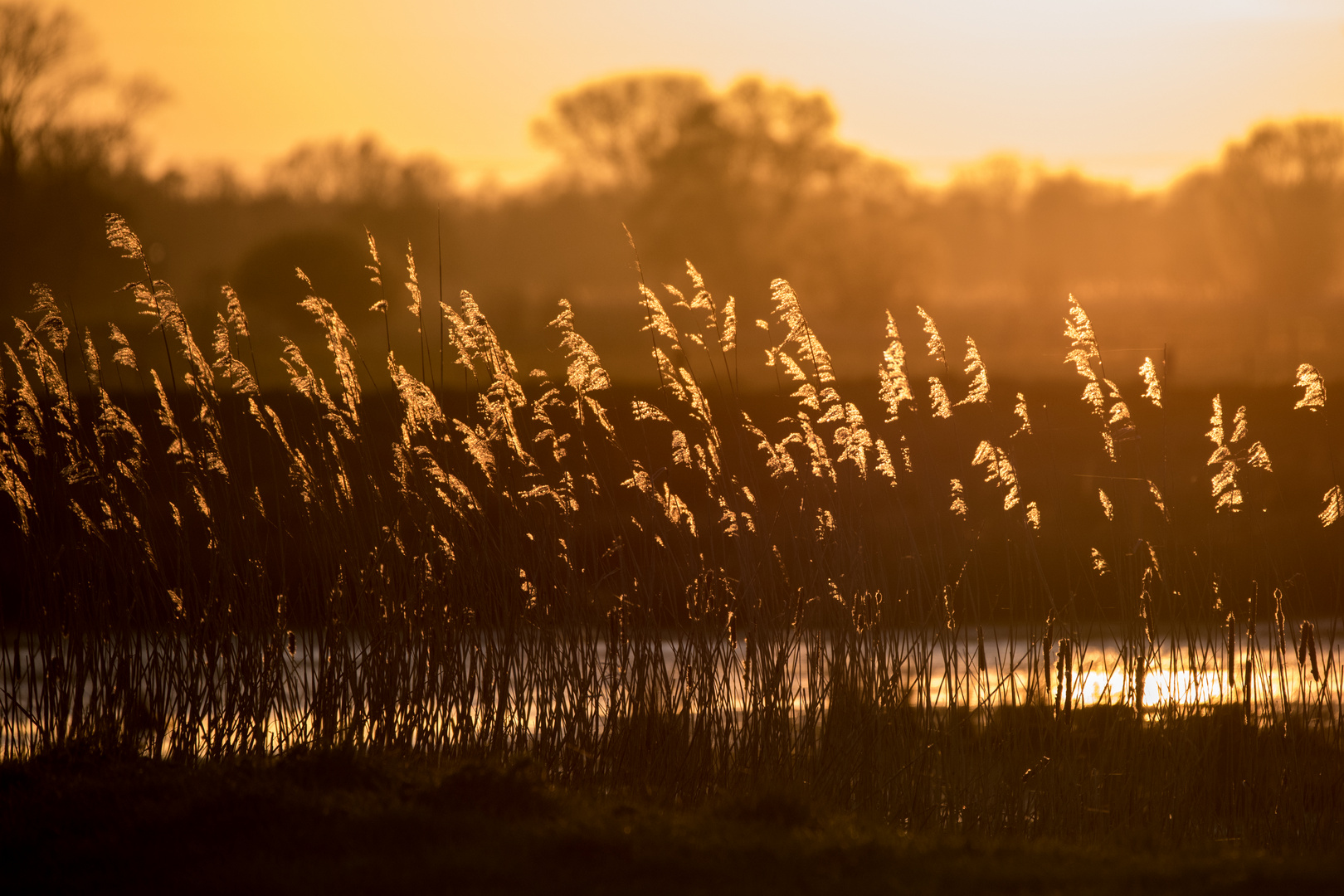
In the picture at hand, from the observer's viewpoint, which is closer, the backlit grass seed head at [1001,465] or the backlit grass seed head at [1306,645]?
the backlit grass seed head at [1306,645]

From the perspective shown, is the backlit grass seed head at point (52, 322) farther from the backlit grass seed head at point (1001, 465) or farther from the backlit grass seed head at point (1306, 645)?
the backlit grass seed head at point (1306, 645)

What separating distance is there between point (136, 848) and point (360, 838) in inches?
26.0

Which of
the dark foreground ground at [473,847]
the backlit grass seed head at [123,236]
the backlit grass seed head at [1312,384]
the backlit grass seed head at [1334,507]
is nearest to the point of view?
the dark foreground ground at [473,847]

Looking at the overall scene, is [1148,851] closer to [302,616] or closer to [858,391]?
[302,616]

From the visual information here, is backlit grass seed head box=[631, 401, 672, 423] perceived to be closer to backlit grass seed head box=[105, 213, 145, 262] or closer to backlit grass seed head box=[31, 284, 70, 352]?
backlit grass seed head box=[105, 213, 145, 262]

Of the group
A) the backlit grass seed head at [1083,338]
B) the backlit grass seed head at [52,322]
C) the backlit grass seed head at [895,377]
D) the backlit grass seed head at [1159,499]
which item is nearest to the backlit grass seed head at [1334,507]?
the backlit grass seed head at [1159,499]

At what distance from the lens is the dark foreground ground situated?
142 inches

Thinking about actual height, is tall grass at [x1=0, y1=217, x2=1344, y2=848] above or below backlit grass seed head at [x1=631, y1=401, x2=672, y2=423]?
A: below

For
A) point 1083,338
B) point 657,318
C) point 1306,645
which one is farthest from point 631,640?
point 1306,645

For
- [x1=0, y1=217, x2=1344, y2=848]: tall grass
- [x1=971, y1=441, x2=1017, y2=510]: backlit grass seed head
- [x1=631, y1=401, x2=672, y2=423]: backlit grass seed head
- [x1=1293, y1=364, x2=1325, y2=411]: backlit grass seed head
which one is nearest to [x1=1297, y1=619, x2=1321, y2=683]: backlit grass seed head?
[x1=0, y1=217, x2=1344, y2=848]: tall grass

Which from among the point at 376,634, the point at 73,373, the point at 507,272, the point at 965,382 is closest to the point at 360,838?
the point at 376,634

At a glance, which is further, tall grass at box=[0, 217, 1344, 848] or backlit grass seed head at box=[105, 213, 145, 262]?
backlit grass seed head at box=[105, 213, 145, 262]

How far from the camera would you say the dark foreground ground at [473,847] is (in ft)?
11.8

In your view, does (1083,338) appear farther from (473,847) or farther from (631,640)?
(473,847)
